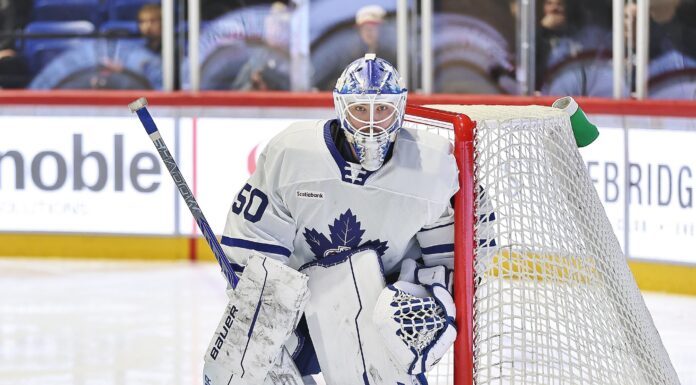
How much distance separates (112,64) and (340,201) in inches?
191

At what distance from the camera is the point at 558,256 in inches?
112

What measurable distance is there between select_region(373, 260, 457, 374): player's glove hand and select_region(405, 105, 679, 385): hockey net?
→ 0.04 m

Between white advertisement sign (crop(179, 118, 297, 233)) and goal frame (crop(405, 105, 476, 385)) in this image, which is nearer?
goal frame (crop(405, 105, 476, 385))

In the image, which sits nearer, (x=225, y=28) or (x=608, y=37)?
(x=608, y=37)

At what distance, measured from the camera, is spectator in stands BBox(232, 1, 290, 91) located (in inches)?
286

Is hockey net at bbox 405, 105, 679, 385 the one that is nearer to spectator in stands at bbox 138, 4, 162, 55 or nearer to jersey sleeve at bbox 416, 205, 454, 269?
jersey sleeve at bbox 416, 205, 454, 269

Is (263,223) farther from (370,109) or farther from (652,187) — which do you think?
(652,187)

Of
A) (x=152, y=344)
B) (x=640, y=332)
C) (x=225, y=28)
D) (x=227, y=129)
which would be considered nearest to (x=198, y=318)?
(x=152, y=344)

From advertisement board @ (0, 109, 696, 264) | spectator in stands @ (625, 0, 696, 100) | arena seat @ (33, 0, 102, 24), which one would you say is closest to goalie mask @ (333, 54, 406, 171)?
spectator in stands @ (625, 0, 696, 100)

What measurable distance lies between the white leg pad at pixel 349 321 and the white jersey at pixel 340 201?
0.04 meters

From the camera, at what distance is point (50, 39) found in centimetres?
748

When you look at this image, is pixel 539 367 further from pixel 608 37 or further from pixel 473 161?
pixel 608 37

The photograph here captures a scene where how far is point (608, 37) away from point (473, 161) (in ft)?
13.1

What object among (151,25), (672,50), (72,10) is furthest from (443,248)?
(72,10)
